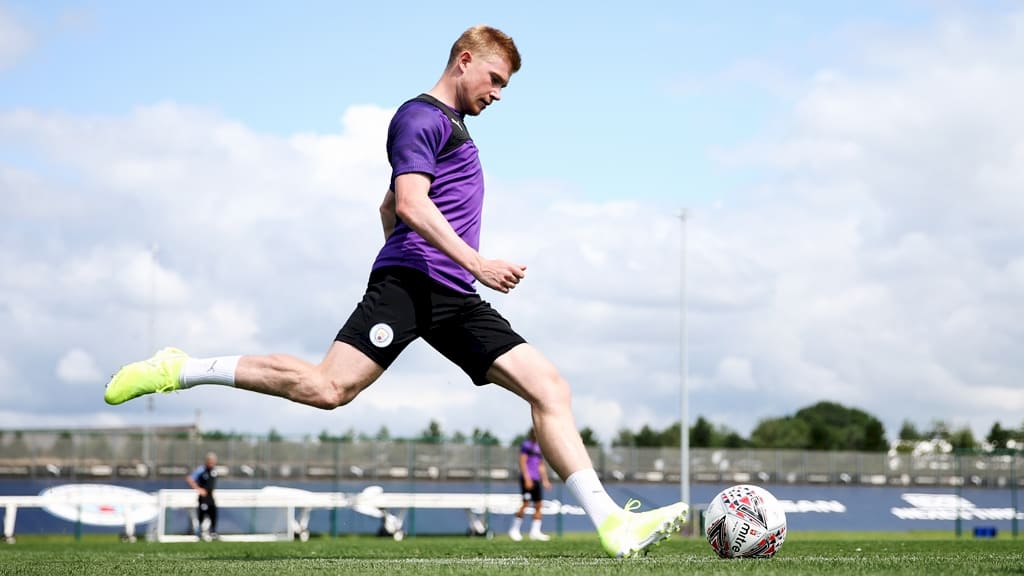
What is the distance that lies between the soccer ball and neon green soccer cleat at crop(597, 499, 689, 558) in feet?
2.42

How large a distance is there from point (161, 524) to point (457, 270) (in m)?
19.3

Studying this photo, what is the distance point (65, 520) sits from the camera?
950 inches

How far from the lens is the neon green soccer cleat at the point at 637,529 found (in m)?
5.84

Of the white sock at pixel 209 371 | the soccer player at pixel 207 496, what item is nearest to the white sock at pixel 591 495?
the white sock at pixel 209 371

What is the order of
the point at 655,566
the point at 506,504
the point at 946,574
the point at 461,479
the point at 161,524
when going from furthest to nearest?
the point at 461,479 < the point at 506,504 < the point at 161,524 < the point at 655,566 < the point at 946,574

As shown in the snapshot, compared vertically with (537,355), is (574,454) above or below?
below

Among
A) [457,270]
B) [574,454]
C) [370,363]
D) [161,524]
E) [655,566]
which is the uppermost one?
[457,270]

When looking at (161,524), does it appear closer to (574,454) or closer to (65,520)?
(65,520)

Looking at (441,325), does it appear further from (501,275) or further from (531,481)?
(531,481)

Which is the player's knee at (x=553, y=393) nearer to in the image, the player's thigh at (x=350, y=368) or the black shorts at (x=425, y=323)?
the black shorts at (x=425, y=323)

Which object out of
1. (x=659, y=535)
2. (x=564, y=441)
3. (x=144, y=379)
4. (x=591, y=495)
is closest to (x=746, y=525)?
(x=659, y=535)

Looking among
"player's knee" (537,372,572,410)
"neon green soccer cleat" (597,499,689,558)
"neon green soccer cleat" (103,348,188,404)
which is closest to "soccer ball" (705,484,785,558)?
"neon green soccer cleat" (597,499,689,558)

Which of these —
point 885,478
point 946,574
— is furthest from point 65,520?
point 885,478

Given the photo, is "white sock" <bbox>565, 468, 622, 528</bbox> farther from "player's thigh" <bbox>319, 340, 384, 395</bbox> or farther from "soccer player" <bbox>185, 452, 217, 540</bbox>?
"soccer player" <bbox>185, 452, 217, 540</bbox>
